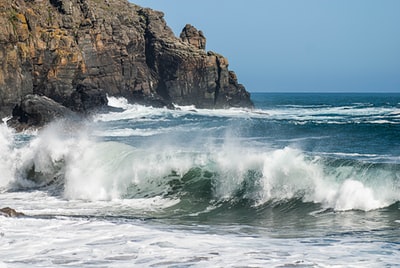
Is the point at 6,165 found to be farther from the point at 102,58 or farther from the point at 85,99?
the point at 102,58

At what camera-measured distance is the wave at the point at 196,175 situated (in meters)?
13.7

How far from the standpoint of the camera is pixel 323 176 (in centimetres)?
1422

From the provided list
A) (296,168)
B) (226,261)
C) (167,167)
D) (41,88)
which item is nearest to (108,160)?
(167,167)

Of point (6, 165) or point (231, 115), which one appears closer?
point (6, 165)

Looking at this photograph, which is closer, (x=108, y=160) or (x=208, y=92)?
(x=108, y=160)

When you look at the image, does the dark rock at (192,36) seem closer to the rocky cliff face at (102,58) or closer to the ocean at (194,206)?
the rocky cliff face at (102,58)

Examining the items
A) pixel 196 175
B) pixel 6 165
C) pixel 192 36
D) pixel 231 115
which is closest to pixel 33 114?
pixel 6 165

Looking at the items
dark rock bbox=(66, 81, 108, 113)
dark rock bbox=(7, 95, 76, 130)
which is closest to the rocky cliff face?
dark rock bbox=(66, 81, 108, 113)

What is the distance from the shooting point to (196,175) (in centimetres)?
1662

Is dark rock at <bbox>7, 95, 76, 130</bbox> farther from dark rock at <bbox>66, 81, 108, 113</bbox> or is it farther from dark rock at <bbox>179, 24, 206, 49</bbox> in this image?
dark rock at <bbox>179, 24, 206, 49</bbox>

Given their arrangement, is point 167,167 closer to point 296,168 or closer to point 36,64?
point 296,168

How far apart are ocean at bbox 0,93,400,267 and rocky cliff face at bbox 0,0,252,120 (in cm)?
2500

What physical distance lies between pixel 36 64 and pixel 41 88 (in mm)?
1959

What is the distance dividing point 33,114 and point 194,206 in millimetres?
25154
